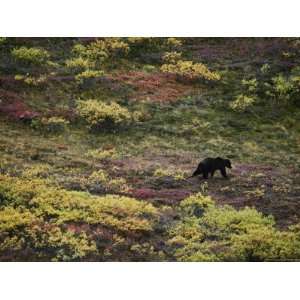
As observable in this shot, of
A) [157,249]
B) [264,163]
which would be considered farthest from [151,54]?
[157,249]

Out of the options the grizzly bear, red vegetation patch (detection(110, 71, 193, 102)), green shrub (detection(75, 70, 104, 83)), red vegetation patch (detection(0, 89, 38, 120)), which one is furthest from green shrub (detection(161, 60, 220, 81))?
red vegetation patch (detection(0, 89, 38, 120))

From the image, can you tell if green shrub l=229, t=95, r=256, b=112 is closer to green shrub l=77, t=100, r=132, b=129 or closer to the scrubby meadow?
the scrubby meadow

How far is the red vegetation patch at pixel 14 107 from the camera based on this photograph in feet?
66.1

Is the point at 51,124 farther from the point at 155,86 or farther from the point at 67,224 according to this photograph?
the point at 67,224

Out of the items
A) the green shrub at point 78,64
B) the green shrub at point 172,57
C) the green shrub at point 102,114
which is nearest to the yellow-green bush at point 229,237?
the green shrub at point 102,114

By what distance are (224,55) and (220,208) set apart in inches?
260

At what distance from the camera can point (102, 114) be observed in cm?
2056

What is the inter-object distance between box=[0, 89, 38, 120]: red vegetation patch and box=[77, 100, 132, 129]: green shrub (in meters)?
1.80

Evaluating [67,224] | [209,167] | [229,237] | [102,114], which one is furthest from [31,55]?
[229,237]

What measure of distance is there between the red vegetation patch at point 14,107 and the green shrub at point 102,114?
180cm

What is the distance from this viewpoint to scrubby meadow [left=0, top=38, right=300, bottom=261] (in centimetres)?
1672

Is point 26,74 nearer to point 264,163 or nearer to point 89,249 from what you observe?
point 89,249

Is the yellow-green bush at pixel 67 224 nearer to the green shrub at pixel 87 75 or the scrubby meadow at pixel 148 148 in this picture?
the scrubby meadow at pixel 148 148

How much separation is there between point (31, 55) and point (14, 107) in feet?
6.99
